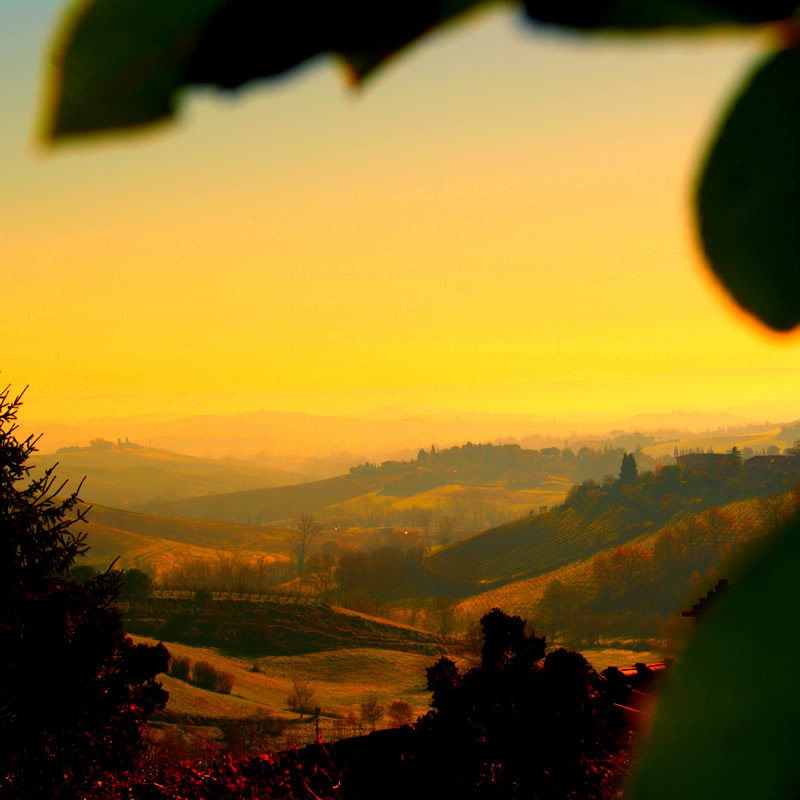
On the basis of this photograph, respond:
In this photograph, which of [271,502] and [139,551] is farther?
[271,502]

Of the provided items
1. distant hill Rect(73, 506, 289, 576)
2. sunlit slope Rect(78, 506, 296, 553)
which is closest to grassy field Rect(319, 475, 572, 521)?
sunlit slope Rect(78, 506, 296, 553)

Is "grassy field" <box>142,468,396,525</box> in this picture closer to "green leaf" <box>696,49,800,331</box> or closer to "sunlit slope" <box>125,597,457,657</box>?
"sunlit slope" <box>125,597,457,657</box>

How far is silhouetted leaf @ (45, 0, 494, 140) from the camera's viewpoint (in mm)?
121

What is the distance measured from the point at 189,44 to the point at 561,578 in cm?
3681

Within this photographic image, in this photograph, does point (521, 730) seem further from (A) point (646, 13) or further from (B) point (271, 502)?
(B) point (271, 502)

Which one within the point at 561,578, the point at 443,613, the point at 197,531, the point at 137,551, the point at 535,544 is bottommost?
the point at 443,613

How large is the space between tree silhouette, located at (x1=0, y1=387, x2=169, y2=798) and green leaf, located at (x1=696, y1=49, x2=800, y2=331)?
532 cm

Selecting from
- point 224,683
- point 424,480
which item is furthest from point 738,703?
point 424,480

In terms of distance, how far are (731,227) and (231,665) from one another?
24.9 m

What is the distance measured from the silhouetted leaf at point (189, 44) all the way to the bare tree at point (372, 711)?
19.5 m

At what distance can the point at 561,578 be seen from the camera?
3547 centimetres

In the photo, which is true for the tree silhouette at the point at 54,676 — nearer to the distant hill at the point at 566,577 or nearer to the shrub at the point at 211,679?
the shrub at the point at 211,679

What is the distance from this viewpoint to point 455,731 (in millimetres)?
4273

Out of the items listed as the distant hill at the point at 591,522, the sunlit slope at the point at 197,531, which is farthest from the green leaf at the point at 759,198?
the sunlit slope at the point at 197,531
